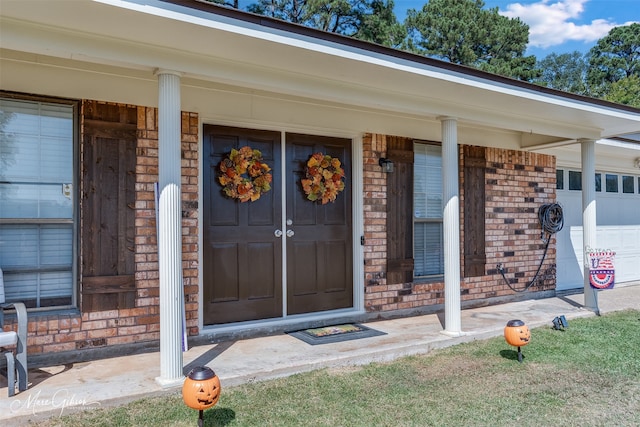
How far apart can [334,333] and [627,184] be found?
6.90 metres

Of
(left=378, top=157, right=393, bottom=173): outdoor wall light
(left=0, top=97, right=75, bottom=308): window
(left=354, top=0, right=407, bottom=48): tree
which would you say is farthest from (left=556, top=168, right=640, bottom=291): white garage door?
(left=354, top=0, right=407, bottom=48): tree

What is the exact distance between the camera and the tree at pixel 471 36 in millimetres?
21078

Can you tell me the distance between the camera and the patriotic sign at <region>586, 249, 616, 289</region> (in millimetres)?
5418

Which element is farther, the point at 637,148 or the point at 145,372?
the point at 637,148

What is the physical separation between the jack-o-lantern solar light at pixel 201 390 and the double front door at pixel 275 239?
1.90 metres

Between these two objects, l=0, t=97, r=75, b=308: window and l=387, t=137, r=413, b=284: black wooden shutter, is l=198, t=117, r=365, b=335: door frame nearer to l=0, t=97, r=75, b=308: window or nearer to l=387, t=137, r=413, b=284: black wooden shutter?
l=387, t=137, r=413, b=284: black wooden shutter

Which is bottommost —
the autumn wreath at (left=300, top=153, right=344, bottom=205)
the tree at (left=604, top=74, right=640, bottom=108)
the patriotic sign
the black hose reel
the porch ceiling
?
the patriotic sign

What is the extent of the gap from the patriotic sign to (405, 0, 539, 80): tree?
54.3 ft

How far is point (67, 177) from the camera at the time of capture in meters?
3.80

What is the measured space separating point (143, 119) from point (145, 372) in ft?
6.78

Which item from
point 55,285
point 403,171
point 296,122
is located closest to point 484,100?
point 403,171

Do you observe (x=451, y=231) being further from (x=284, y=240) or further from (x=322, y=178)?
(x=284, y=240)

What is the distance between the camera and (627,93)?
23156mm

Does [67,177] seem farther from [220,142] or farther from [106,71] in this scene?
[220,142]
